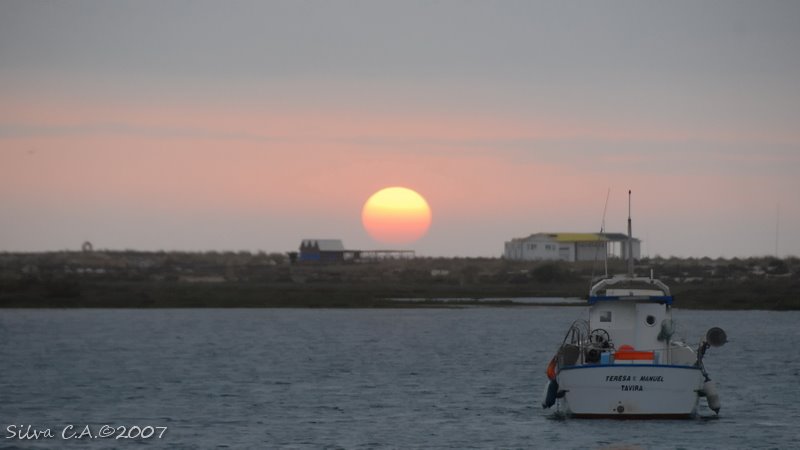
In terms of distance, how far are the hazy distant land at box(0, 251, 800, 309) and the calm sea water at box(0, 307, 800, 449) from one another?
17701 millimetres

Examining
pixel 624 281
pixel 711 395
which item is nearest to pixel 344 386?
pixel 624 281

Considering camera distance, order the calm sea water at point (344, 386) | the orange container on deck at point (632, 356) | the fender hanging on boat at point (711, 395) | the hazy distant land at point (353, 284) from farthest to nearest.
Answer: the hazy distant land at point (353, 284)
the fender hanging on boat at point (711, 395)
the orange container on deck at point (632, 356)
the calm sea water at point (344, 386)

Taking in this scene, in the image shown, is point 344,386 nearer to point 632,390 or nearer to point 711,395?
point 711,395

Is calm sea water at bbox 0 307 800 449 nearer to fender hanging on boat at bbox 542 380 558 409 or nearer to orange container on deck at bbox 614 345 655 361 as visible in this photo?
fender hanging on boat at bbox 542 380 558 409

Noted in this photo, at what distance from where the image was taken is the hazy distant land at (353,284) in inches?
5605

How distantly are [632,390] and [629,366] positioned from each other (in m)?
0.90

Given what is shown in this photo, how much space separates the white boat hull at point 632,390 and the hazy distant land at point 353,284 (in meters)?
77.1

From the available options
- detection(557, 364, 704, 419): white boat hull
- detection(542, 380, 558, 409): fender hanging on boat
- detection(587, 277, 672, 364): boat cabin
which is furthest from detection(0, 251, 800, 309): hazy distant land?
detection(557, 364, 704, 419): white boat hull

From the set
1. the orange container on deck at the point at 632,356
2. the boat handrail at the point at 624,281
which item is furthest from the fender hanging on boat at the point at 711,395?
the boat handrail at the point at 624,281

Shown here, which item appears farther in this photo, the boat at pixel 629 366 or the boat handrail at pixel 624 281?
the boat handrail at pixel 624 281

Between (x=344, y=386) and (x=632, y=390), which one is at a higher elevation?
(x=632, y=390)

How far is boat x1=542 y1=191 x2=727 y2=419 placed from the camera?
4809 centimetres

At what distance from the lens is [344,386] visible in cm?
6669

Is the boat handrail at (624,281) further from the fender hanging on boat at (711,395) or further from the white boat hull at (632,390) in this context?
the white boat hull at (632,390)
